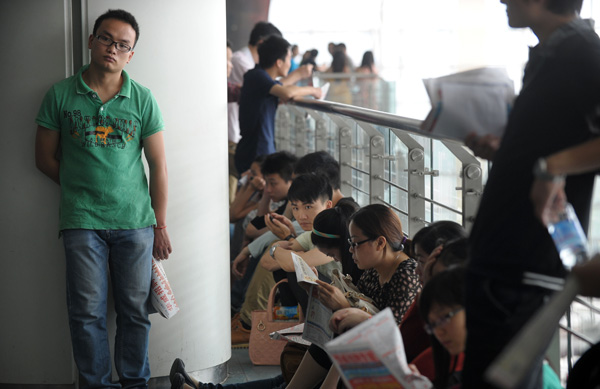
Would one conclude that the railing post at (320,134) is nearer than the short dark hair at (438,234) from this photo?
No

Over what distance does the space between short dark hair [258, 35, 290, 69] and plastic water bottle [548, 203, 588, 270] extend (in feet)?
11.9

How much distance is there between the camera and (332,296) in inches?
90.4

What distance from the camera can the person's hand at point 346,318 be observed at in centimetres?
212

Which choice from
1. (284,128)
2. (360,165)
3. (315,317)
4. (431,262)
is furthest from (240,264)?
(284,128)

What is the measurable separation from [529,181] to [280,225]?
222cm

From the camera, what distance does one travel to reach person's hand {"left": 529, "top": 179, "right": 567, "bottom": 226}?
126cm

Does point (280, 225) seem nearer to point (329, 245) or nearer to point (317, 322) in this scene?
point (329, 245)

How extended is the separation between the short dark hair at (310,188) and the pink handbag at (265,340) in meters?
0.51

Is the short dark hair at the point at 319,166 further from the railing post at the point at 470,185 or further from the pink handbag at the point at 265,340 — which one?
the railing post at the point at 470,185

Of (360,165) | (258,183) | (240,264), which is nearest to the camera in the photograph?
(360,165)

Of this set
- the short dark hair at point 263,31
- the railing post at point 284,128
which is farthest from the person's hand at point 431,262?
the railing post at point 284,128

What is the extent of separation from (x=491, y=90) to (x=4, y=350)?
2.31 m

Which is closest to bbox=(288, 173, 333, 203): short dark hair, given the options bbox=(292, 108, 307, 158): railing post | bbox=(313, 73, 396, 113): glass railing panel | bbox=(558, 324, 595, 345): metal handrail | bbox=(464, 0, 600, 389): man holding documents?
bbox=(558, 324, 595, 345): metal handrail

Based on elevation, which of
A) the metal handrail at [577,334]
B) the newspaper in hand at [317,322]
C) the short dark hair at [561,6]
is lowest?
the newspaper in hand at [317,322]
